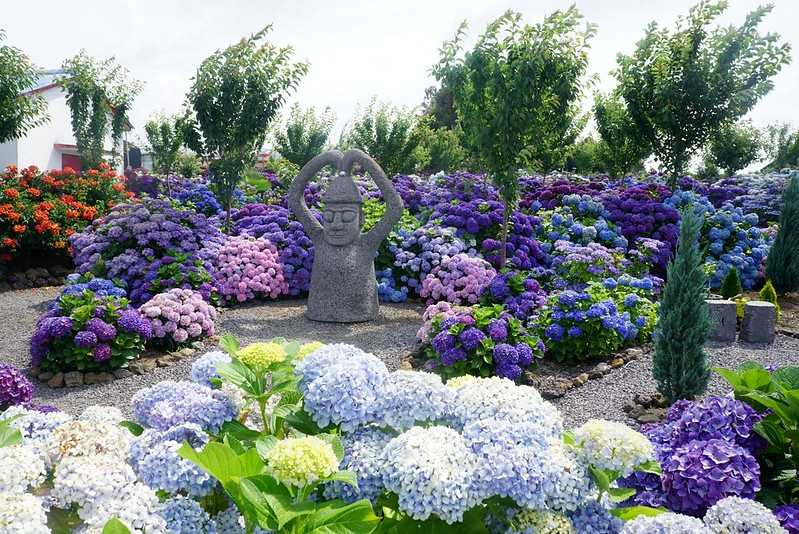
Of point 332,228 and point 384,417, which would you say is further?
point 332,228

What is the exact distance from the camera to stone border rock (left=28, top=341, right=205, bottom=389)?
5648 mm

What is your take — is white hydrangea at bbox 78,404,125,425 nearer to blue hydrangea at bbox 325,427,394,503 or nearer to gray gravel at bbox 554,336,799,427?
blue hydrangea at bbox 325,427,394,503

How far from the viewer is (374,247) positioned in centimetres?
798

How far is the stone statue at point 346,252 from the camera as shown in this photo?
7.76 metres

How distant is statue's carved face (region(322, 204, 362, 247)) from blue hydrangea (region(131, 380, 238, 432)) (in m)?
5.93

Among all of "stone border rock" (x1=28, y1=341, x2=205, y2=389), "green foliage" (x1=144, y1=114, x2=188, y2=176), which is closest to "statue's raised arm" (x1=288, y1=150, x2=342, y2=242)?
"stone border rock" (x1=28, y1=341, x2=205, y2=389)

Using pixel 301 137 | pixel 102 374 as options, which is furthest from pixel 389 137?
pixel 102 374

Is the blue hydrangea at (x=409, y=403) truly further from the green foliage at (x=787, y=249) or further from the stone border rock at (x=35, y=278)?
the stone border rock at (x=35, y=278)

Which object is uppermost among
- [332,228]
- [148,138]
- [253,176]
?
[148,138]

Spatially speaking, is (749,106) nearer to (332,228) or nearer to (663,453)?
(332,228)

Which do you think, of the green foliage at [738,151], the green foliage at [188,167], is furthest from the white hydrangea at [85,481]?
the green foliage at [738,151]

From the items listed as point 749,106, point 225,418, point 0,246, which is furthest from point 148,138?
point 225,418

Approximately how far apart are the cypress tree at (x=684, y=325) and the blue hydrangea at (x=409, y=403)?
10.8ft

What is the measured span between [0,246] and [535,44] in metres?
8.78
